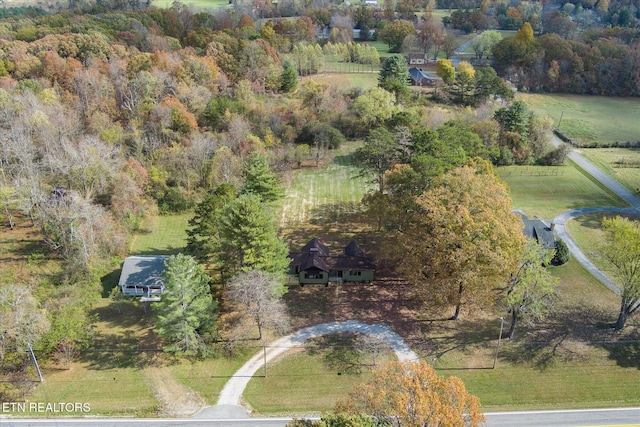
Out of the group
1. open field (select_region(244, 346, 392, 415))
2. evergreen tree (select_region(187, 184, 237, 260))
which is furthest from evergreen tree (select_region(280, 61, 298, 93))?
open field (select_region(244, 346, 392, 415))

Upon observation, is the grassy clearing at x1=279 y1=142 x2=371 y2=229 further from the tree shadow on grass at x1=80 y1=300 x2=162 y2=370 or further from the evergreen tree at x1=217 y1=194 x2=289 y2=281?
the tree shadow on grass at x1=80 y1=300 x2=162 y2=370

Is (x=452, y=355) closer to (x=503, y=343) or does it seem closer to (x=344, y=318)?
(x=503, y=343)

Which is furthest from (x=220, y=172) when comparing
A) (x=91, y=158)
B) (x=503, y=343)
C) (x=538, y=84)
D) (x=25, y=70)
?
(x=538, y=84)

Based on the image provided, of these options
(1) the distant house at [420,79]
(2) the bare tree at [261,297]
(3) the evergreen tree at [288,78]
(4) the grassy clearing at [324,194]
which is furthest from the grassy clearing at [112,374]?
(1) the distant house at [420,79]

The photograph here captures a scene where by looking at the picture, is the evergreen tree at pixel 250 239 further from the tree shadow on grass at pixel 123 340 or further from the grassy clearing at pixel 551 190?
the grassy clearing at pixel 551 190

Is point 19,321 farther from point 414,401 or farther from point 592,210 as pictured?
point 592,210

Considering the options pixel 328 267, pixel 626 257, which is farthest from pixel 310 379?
pixel 626 257
